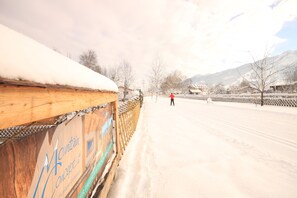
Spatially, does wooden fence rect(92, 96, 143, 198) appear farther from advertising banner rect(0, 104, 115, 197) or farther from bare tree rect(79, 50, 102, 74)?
bare tree rect(79, 50, 102, 74)

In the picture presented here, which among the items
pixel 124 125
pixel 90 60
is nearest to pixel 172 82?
pixel 90 60

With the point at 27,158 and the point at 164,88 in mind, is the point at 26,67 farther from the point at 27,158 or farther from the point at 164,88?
the point at 164,88

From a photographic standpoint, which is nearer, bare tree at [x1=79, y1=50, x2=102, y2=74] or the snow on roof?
the snow on roof

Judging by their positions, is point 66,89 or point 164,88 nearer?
point 66,89

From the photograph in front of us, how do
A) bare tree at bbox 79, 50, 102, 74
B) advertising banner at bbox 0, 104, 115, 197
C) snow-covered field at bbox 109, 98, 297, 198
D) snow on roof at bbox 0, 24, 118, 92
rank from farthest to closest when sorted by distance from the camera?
bare tree at bbox 79, 50, 102, 74
snow-covered field at bbox 109, 98, 297, 198
advertising banner at bbox 0, 104, 115, 197
snow on roof at bbox 0, 24, 118, 92

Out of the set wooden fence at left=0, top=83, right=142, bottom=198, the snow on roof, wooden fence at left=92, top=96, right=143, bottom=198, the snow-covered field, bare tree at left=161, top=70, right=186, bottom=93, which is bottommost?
the snow-covered field

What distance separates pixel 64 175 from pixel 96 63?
4704 centimetres

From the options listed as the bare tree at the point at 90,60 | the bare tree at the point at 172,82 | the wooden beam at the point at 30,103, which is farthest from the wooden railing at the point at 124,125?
the bare tree at the point at 172,82

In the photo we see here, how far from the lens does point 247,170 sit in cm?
311

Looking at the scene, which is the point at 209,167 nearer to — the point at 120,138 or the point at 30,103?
the point at 120,138

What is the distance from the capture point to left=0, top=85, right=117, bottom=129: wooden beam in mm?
639

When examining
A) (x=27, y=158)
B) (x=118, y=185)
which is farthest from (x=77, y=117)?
(x=118, y=185)

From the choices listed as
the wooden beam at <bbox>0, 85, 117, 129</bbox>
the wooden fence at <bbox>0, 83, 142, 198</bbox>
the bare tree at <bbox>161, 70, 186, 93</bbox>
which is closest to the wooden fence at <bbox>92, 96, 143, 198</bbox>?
the wooden fence at <bbox>0, 83, 142, 198</bbox>

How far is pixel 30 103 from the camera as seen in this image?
78 centimetres
